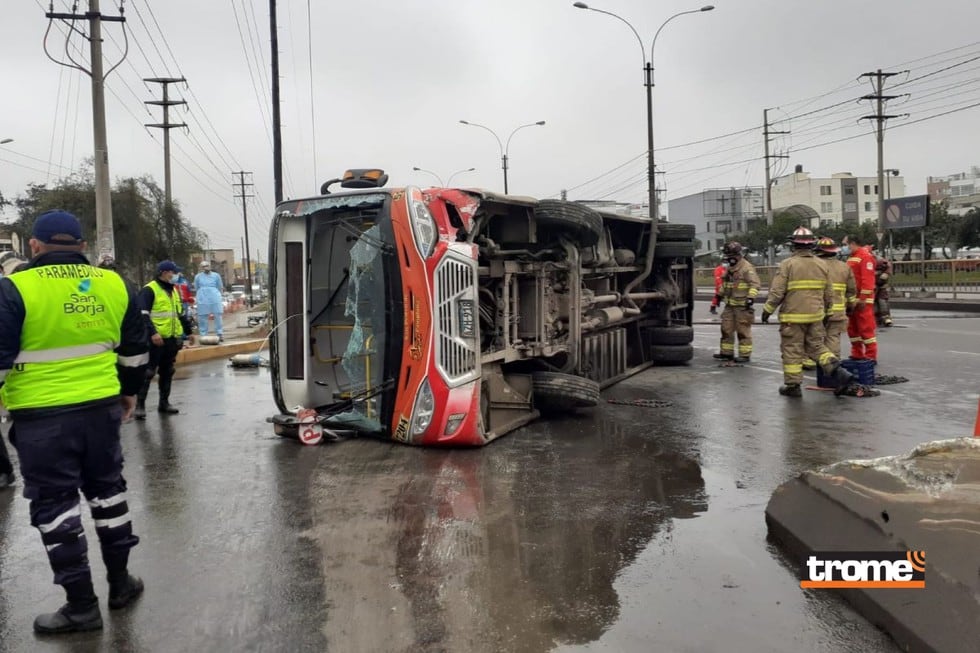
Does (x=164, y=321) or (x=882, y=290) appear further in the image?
(x=882, y=290)

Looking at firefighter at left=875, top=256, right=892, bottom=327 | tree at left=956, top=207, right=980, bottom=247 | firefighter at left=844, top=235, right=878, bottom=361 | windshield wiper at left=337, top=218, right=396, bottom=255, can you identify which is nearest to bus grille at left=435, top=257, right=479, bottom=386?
windshield wiper at left=337, top=218, right=396, bottom=255

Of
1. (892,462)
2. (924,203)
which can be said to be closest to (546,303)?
(892,462)

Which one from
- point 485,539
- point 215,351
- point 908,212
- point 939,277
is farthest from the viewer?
point 908,212

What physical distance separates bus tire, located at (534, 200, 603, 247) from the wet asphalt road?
1840 millimetres

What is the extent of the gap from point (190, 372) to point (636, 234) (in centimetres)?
755

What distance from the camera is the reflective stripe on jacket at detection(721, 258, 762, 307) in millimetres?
11523

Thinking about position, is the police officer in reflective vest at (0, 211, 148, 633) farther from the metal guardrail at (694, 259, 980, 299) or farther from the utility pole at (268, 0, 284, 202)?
the metal guardrail at (694, 259, 980, 299)

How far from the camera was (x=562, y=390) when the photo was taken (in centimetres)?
731

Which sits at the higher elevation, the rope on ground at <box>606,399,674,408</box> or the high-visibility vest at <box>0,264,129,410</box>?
the high-visibility vest at <box>0,264,129,410</box>

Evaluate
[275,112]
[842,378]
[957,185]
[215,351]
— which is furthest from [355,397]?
[957,185]

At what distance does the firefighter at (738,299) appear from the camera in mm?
11571

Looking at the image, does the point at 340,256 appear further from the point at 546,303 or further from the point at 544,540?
the point at 544,540

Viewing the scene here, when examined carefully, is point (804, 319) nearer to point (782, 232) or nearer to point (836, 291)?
point (836, 291)

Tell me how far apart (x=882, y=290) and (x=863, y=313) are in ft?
24.4
